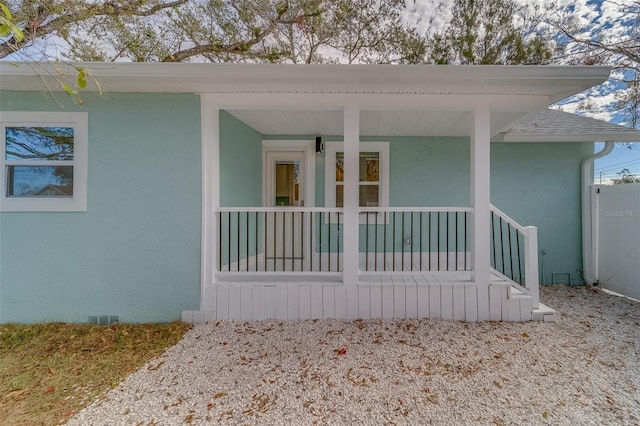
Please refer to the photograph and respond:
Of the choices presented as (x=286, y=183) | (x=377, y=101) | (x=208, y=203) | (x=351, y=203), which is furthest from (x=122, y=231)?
(x=377, y=101)

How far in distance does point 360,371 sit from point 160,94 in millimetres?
3666

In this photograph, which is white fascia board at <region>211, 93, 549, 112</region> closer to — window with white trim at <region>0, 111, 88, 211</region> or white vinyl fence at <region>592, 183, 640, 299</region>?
window with white trim at <region>0, 111, 88, 211</region>

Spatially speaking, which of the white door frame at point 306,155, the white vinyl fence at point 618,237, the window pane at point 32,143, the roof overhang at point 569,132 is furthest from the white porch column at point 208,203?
the white vinyl fence at point 618,237

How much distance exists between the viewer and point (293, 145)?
17.5 ft

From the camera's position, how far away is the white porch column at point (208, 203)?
3.39 meters

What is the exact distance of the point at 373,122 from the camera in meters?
4.43

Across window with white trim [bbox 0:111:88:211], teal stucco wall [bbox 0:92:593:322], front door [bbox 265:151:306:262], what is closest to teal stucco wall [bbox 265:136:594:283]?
front door [bbox 265:151:306:262]

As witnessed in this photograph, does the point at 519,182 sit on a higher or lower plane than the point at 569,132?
lower

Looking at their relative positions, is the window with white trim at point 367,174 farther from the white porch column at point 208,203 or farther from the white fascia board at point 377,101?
the white porch column at point 208,203

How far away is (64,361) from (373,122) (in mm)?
4622

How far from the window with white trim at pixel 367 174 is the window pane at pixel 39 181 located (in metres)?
3.74

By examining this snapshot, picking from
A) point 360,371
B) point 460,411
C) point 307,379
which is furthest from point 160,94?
point 460,411

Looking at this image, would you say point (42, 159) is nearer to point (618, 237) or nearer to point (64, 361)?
point (64, 361)

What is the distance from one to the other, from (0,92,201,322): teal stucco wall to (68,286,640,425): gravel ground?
83 centimetres
